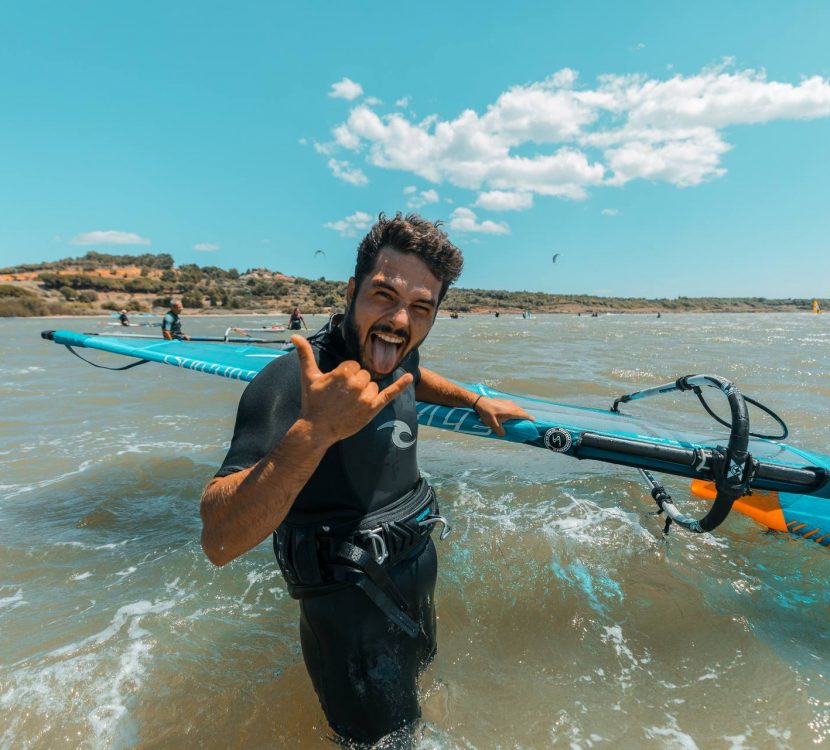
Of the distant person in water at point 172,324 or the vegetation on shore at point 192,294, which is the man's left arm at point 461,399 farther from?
the vegetation on shore at point 192,294

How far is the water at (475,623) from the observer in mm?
2146

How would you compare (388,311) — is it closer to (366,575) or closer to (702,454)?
(366,575)

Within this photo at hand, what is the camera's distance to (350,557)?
4.99 feet

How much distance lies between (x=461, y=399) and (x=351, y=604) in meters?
1.43

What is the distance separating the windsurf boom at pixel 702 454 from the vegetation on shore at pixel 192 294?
87.5 feet

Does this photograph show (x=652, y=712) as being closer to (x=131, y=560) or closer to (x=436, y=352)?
(x=131, y=560)

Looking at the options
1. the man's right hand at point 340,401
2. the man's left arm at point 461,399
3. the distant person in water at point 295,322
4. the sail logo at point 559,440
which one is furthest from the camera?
the distant person in water at point 295,322

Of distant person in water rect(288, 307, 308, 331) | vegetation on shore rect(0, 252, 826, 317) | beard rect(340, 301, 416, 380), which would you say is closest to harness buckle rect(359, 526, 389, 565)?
beard rect(340, 301, 416, 380)

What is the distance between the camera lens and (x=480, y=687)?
233cm

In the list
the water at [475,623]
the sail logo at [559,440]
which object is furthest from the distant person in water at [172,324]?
the sail logo at [559,440]

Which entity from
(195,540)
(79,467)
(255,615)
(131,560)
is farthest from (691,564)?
(79,467)

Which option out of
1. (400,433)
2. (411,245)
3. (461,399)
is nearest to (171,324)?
(461,399)

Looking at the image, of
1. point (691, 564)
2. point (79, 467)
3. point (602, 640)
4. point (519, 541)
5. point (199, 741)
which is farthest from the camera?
point (79, 467)

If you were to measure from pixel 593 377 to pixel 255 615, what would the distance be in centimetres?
1081
